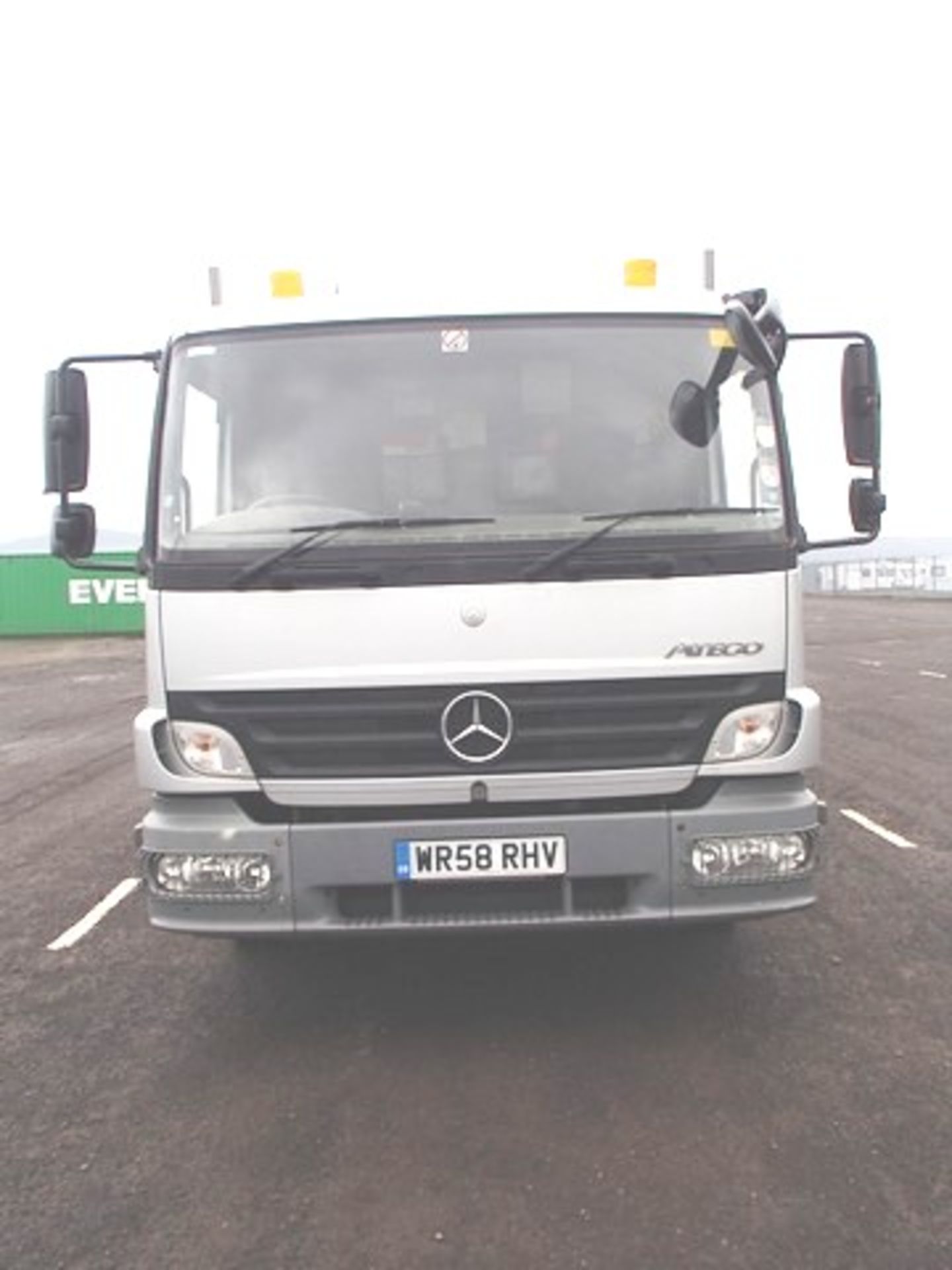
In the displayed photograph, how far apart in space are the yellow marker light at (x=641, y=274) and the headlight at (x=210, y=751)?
2.22 m

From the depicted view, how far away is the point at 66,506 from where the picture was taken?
4.11 meters

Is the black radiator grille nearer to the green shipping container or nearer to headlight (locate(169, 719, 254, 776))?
headlight (locate(169, 719, 254, 776))

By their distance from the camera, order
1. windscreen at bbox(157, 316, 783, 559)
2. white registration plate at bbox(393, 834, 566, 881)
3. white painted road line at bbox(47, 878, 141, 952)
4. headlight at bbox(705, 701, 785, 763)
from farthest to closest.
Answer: white painted road line at bbox(47, 878, 141, 952) → windscreen at bbox(157, 316, 783, 559) → headlight at bbox(705, 701, 785, 763) → white registration plate at bbox(393, 834, 566, 881)

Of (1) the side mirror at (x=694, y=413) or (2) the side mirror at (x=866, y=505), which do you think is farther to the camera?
(2) the side mirror at (x=866, y=505)

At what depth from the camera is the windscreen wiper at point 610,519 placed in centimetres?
359

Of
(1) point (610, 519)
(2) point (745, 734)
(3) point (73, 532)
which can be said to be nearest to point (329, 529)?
(1) point (610, 519)

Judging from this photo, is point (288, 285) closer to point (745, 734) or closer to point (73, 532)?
point (73, 532)

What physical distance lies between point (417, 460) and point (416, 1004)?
2.06 m

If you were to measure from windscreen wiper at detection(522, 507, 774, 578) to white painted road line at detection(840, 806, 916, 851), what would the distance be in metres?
3.43

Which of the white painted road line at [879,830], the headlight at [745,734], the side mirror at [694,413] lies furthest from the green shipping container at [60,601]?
the headlight at [745,734]

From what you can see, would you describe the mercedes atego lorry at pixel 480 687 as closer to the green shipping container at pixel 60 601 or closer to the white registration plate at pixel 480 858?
the white registration plate at pixel 480 858

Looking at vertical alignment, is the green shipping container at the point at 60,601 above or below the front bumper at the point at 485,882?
below

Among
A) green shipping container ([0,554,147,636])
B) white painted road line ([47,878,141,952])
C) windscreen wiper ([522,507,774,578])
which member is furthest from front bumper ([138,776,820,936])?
green shipping container ([0,554,147,636])

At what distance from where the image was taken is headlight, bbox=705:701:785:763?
12.1 feet
